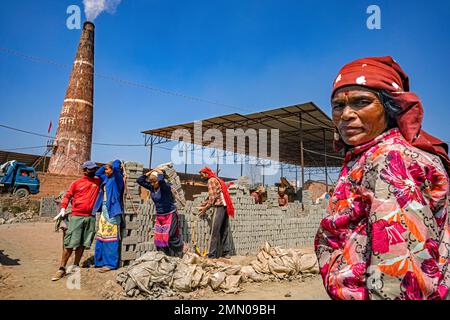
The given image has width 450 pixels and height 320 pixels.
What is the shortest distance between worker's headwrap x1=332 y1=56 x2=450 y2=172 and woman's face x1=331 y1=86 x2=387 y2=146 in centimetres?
3

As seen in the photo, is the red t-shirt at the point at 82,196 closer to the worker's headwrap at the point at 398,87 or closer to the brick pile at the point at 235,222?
the brick pile at the point at 235,222

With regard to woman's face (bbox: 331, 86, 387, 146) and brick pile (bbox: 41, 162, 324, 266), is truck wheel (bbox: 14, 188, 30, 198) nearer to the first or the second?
brick pile (bbox: 41, 162, 324, 266)

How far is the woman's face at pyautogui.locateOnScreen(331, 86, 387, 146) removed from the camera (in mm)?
1022

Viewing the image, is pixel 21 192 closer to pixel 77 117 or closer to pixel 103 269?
pixel 77 117

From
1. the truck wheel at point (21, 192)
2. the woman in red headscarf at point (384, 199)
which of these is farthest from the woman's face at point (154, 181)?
the truck wheel at point (21, 192)

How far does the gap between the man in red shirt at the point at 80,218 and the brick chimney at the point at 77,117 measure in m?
16.2

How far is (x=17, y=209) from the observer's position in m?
14.5

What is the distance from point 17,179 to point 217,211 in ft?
50.1

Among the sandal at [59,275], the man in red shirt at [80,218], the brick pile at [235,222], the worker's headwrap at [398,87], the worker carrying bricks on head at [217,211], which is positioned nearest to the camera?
the worker's headwrap at [398,87]

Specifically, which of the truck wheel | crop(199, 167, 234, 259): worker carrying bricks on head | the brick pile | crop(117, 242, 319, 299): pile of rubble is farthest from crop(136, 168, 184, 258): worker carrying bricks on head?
the truck wheel

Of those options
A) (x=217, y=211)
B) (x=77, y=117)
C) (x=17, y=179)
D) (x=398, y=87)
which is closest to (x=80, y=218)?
(x=217, y=211)

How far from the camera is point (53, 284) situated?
4.14 m

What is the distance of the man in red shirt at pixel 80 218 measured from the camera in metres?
4.48
